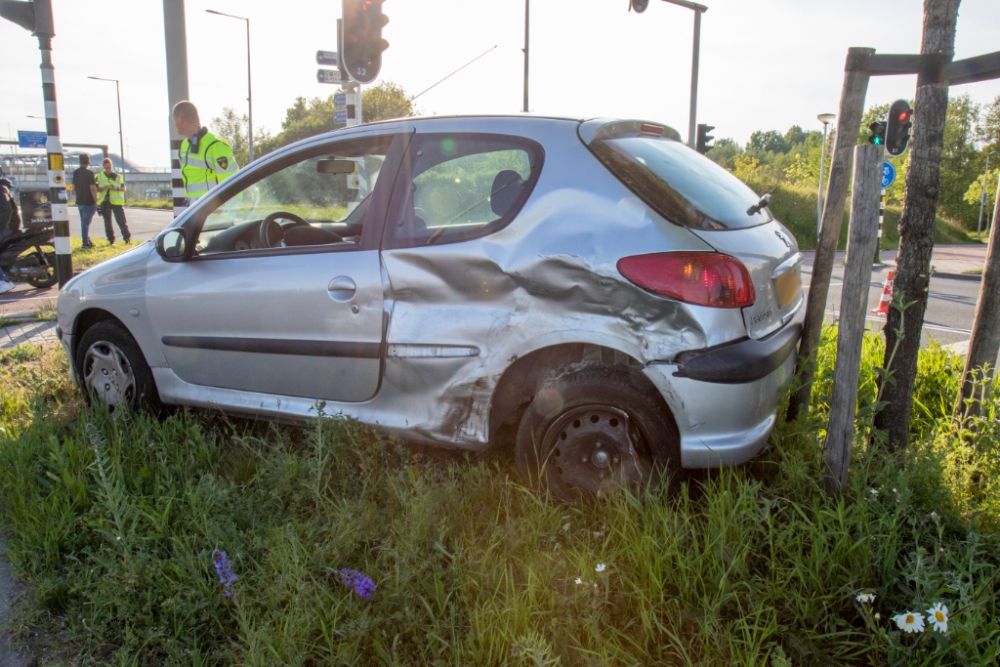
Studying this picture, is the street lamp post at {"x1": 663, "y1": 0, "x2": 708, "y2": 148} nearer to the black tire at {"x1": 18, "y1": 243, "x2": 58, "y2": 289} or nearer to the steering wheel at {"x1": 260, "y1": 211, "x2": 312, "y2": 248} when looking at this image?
the black tire at {"x1": 18, "y1": 243, "x2": 58, "y2": 289}

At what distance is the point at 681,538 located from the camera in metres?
2.53

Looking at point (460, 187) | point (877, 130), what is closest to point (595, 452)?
point (460, 187)

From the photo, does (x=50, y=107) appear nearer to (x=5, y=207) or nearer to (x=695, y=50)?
(x=5, y=207)

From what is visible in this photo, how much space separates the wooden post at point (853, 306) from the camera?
8.95 feet

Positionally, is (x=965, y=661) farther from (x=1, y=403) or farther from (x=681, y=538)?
(x=1, y=403)

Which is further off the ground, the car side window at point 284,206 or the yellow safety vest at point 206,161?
the yellow safety vest at point 206,161

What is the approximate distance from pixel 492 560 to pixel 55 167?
8.37 m

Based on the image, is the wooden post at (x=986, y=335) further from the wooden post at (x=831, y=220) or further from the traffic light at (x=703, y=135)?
the traffic light at (x=703, y=135)

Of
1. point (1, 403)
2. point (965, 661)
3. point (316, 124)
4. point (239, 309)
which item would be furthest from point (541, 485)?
point (316, 124)

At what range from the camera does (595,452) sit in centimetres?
289

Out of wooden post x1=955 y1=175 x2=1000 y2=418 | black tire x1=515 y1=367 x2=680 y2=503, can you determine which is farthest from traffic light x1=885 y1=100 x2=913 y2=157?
black tire x1=515 y1=367 x2=680 y2=503

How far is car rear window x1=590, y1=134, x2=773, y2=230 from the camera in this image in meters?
2.85

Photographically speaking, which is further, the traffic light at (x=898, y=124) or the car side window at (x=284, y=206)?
the traffic light at (x=898, y=124)

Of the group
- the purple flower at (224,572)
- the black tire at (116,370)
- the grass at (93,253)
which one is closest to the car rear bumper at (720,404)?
the purple flower at (224,572)
